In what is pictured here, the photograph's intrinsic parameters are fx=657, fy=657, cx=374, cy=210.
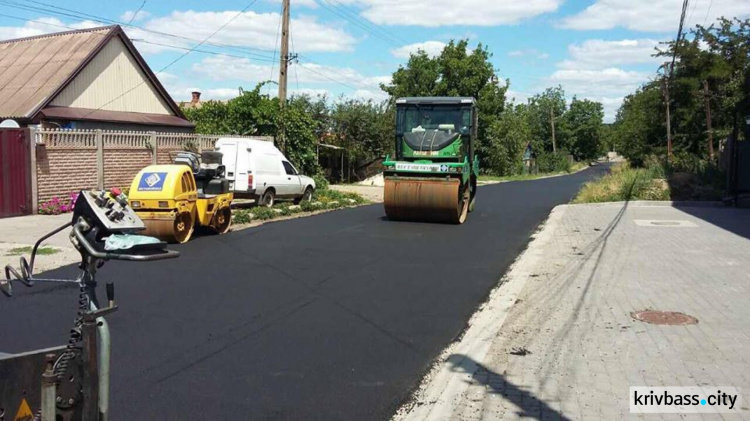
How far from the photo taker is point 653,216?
58.1 ft

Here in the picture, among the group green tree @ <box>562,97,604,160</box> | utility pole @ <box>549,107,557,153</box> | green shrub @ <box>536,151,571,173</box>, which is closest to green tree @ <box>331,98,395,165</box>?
green shrub @ <box>536,151,571,173</box>

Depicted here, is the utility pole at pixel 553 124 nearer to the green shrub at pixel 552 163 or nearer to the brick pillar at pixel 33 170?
the green shrub at pixel 552 163

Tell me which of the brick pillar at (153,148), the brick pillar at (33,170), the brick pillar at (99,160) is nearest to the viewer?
the brick pillar at (33,170)

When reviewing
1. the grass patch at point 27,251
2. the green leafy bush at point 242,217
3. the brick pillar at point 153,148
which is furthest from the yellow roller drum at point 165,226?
the brick pillar at point 153,148

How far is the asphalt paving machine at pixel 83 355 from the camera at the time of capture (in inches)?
115

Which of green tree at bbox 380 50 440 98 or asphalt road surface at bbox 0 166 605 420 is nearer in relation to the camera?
asphalt road surface at bbox 0 166 605 420

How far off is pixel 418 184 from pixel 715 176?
41.4 ft

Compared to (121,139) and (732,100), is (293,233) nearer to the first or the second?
(121,139)

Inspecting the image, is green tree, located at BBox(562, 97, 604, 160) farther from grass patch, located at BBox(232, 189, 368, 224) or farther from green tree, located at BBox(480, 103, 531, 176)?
grass patch, located at BBox(232, 189, 368, 224)

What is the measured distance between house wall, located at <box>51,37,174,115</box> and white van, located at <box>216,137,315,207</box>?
820 centimetres

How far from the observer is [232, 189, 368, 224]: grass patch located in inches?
676

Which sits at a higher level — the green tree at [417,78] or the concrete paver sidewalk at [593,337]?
the green tree at [417,78]

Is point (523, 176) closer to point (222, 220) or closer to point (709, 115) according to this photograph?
point (709, 115)

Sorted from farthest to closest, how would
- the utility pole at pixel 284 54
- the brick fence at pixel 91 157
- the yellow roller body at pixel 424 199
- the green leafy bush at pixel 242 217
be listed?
the utility pole at pixel 284 54, the brick fence at pixel 91 157, the green leafy bush at pixel 242 217, the yellow roller body at pixel 424 199
